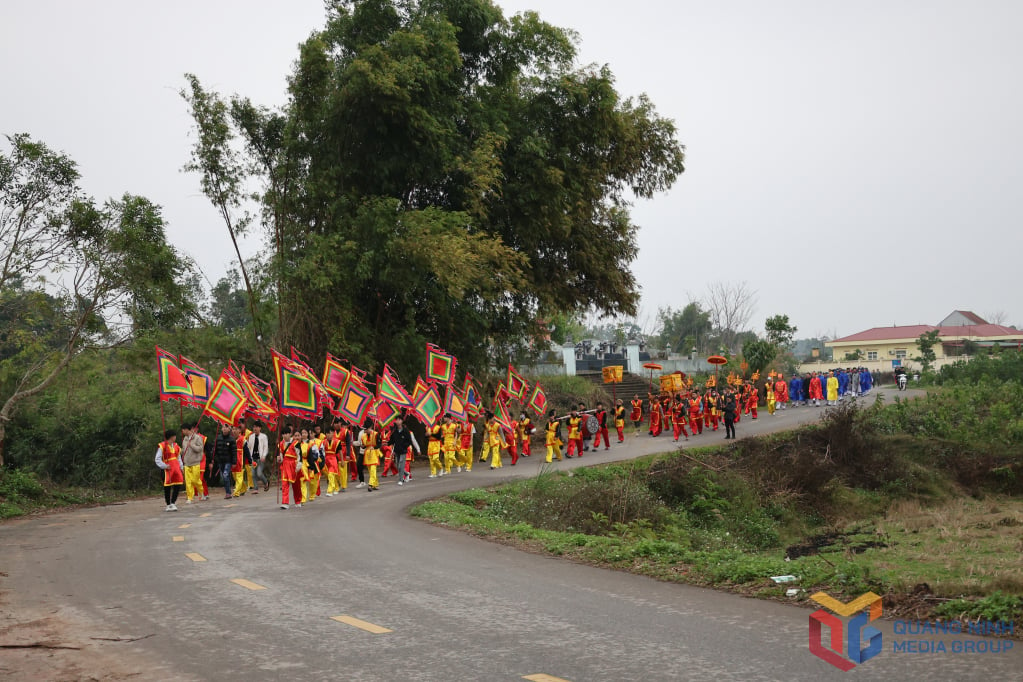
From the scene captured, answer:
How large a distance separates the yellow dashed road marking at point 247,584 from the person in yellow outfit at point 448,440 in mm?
14723

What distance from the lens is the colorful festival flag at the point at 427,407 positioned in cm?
2362

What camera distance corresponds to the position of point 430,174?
2988cm

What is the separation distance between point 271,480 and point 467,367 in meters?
8.53

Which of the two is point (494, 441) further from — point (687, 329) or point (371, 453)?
point (687, 329)

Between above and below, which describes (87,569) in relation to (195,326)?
below

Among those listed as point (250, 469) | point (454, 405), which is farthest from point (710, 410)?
point (250, 469)

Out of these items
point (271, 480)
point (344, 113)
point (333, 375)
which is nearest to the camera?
point (333, 375)

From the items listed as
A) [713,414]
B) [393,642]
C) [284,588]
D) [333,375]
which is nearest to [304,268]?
[333,375]

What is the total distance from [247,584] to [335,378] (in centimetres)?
1346

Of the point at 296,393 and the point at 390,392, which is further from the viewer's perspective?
the point at 390,392

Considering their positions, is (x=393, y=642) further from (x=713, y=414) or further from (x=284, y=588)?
(x=713, y=414)

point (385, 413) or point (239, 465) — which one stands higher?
point (385, 413)

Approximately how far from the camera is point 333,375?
23453 mm

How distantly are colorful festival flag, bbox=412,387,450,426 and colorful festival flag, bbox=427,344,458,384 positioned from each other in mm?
1493
